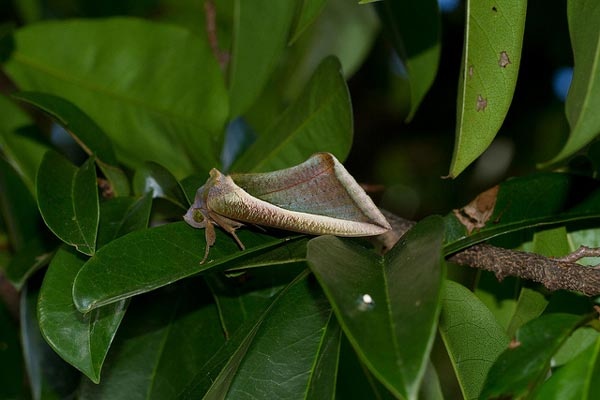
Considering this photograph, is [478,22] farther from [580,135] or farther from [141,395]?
[141,395]

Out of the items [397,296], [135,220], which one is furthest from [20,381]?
[397,296]

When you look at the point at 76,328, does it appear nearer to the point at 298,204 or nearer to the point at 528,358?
the point at 298,204

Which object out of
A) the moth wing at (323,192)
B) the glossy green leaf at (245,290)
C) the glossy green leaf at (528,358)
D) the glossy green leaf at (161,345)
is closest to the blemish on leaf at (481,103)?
the moth wing at (323,192)

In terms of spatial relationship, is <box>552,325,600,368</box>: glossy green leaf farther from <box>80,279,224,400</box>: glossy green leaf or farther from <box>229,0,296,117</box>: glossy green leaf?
<box>229,0,296,117</box>: glossy green leaf

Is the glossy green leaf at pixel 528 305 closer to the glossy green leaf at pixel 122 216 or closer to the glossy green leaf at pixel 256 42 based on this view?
the glossy green leaf at pixel 122 216

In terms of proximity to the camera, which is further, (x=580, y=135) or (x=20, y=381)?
(x=20, y=381)

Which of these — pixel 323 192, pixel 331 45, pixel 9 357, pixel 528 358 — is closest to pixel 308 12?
pixel 323 192
